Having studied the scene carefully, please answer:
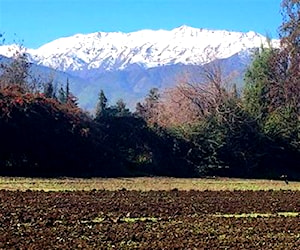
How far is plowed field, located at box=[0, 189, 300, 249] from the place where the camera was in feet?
51.0

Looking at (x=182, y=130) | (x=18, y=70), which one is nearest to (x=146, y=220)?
(x=182, y=130)

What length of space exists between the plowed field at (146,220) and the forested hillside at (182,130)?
39.2 feet

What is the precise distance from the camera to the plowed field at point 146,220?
15555 mm

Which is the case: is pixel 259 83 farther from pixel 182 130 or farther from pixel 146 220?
pixel 146 220

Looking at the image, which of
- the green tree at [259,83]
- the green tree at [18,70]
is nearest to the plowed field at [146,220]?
the green tree at [259,83]

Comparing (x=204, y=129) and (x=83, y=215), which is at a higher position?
(x=204, y=129)

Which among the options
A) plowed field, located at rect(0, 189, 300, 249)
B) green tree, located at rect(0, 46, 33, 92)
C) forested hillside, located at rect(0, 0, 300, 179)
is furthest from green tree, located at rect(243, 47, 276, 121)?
plowed field, located at rect(0, 189, 300, 249)

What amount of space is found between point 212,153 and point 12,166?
44.2ft

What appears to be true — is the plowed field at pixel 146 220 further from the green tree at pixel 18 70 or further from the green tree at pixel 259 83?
the green tree at pixel 18 70

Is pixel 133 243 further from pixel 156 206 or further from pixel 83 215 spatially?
pixel 156 206

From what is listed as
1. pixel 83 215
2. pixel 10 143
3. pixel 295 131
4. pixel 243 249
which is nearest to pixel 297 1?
pixel 295 131

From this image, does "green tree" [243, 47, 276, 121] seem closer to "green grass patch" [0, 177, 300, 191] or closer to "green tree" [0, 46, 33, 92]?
"green grass patch" [0, 177, 300, 191]

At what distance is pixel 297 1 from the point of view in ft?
168

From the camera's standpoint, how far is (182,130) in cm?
4550
